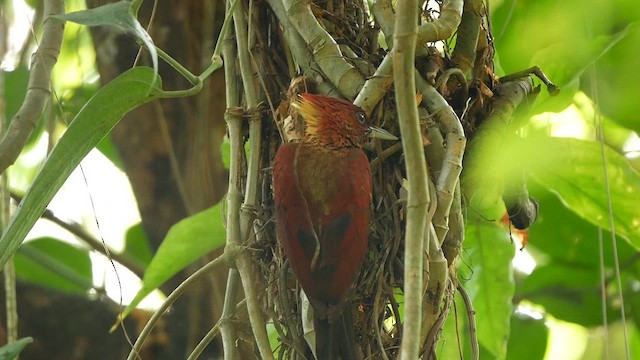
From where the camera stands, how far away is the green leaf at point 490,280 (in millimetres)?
1462

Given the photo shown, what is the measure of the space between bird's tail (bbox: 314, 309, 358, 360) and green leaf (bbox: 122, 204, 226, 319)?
1.28ft

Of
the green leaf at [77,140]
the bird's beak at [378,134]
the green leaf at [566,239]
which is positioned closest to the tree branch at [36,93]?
the green leaf at [77,140]

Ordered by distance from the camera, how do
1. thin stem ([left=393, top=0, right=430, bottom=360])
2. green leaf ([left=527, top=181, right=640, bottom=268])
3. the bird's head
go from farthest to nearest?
green leaf ([left=527, top=181, right=640, bottom=268])
the bird's head
thin stem ([left=393, top=0, right=430, bottom=360])

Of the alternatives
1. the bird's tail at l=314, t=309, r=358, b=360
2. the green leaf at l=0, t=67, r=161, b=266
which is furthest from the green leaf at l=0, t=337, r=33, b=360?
the bird's tail at l=314, t=309, r=358, b=360

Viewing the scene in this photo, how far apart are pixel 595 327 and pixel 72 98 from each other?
47.3 inches

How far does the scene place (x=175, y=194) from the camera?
6.21 feet

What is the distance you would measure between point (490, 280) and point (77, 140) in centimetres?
77

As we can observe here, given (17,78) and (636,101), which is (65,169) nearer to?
(636,101)


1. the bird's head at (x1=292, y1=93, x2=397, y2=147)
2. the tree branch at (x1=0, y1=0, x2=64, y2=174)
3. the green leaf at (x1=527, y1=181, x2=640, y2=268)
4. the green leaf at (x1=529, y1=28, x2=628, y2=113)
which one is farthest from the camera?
the green leaf at (x1=527, y1=181, x2=640, y2=268)

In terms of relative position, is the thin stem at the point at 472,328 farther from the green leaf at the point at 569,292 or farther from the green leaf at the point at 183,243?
the green leaf at the point at 569,292

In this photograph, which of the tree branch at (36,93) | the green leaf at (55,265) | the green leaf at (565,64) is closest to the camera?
the tree branch at (36,93)

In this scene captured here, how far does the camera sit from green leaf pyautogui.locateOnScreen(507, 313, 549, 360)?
1770 mm

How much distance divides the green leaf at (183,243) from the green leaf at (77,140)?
49 centimetres

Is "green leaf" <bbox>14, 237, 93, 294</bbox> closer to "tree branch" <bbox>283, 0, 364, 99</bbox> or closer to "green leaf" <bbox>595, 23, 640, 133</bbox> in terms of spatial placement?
"tree branch" <bbox>283, 0, 364, 99</bbox>
